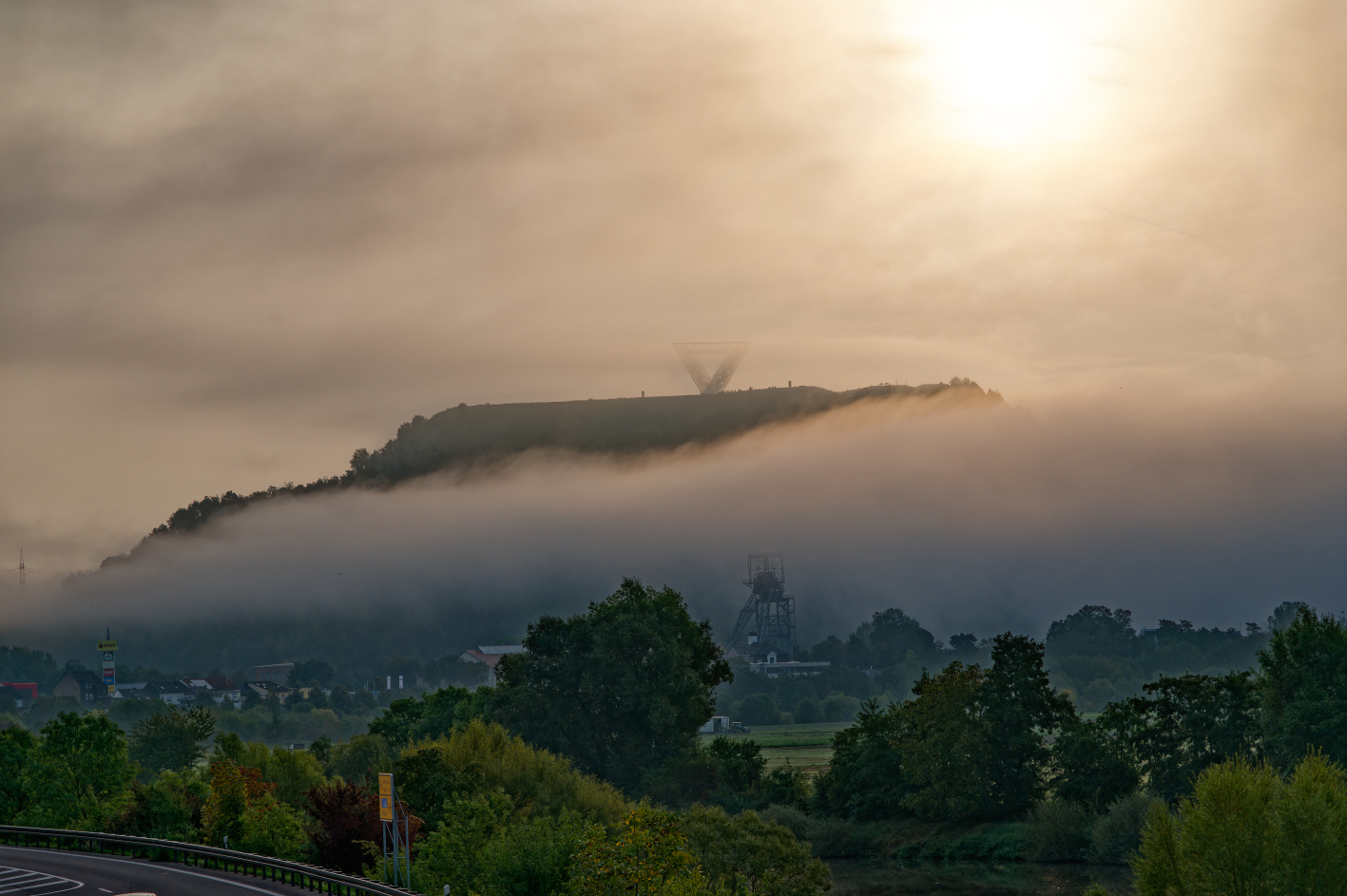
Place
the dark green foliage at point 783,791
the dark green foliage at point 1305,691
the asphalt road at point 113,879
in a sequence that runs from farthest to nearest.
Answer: the dark green foliage at point 783,791 < the dark green foliage at point 1305,691 < the asphalt road at point 113,879

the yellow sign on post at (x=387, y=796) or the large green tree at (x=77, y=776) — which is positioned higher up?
the yellow sign on post at (x=387, y=796)

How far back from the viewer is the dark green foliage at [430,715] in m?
166

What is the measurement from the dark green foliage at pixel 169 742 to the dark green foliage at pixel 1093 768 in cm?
11130

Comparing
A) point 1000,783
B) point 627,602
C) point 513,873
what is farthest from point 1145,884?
point 627,602

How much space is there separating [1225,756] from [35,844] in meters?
106

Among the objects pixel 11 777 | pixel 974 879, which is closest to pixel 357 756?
pixel 11 777

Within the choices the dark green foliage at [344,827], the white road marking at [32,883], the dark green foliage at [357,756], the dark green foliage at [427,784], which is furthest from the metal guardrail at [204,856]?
the dark green foliage at [357,756]

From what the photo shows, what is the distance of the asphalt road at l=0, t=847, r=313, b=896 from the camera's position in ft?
203

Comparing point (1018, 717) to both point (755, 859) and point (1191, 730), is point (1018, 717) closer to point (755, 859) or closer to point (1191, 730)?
point (1191, 730)

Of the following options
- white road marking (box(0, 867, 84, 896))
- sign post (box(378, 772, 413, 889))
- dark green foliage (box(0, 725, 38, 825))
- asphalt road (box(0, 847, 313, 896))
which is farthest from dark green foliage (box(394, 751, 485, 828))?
dark green foliage (box(0, 725, 38, 825))

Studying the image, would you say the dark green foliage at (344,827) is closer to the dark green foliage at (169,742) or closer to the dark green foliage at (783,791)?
the dark green foliage at (783,791)

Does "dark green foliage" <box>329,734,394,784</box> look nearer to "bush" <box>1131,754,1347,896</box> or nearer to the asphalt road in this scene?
the asphalt road

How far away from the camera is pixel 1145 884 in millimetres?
75375

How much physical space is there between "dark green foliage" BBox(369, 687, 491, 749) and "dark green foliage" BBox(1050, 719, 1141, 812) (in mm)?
65925
